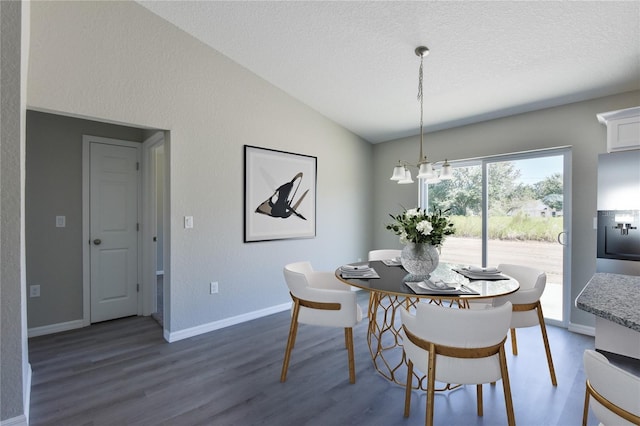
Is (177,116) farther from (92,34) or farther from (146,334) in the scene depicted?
(146,334)

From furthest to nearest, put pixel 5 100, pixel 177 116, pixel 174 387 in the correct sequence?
pixel 177 116
pixel 174 387
pixel 5 100

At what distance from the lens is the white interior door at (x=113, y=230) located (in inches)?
133

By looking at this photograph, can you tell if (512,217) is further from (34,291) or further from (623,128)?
(34,291)

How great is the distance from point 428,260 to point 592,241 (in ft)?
7.02

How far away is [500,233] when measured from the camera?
3.71 meters

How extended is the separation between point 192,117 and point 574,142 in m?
3.99

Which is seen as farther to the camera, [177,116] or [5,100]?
[177,116]

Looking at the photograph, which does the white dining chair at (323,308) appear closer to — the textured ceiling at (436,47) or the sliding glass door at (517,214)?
the textured ceiling at (436,47)

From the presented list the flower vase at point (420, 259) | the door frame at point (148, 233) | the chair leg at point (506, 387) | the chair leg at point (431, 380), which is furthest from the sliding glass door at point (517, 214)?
the door frame at point (148, 233)

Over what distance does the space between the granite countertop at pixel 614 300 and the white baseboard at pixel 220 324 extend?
121 inches

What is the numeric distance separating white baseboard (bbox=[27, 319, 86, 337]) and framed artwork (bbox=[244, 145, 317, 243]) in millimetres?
1993

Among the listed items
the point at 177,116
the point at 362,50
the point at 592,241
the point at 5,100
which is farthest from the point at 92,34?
the point at 592,241

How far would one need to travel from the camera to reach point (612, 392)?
2.91ft

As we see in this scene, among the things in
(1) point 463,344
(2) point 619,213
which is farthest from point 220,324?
(2) point 619,213
